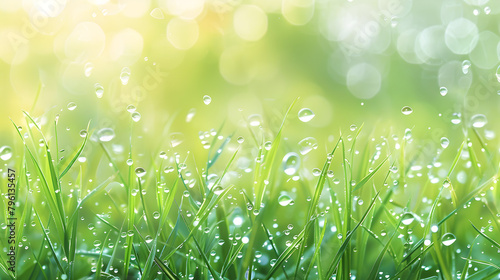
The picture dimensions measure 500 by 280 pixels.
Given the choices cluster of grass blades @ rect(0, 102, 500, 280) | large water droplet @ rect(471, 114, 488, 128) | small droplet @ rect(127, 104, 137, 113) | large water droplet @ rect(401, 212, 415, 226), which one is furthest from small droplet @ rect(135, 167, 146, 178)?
large water droplet @ rect(471, 114, 488, 128)

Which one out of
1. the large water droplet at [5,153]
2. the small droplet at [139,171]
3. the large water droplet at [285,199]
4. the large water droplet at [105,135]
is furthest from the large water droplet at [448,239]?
the large water droplet at [5,153]

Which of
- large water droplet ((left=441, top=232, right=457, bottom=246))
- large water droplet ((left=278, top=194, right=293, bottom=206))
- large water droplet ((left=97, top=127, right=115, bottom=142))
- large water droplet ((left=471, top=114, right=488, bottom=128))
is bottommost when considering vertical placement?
large water droplet ((left=441, top=232, right=457, bottom=246))

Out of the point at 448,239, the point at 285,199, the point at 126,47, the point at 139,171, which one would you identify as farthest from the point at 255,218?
the point at 126,47

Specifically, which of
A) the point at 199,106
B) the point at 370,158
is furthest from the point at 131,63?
the point at 370,158

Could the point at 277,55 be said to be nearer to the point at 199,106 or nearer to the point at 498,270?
the point at 199,106

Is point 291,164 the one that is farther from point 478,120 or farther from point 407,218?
point 478,120

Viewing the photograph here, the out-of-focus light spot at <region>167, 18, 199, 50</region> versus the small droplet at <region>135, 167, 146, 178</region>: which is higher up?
the out-of-focus light spot at <region>167, 18, 199, 50</region>

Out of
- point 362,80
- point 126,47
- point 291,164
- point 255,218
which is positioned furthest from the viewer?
point 362,80

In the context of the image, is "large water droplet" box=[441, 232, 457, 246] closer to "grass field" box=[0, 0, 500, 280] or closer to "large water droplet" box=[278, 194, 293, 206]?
"grass field" box=[0, 0, 500, 280]
